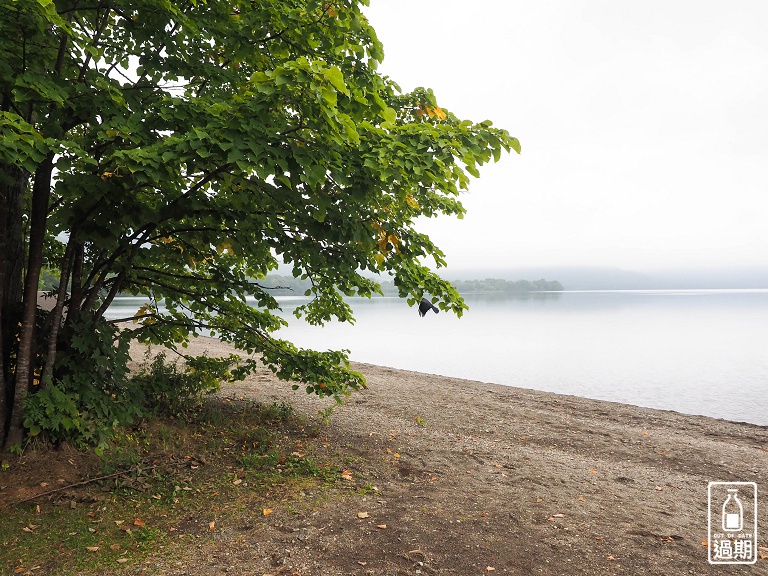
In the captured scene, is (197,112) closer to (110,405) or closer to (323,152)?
(323,152)

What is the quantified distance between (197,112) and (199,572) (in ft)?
12.0

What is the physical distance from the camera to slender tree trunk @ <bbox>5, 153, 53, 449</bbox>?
5008 mm

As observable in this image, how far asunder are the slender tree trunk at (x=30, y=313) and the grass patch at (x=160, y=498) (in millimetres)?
451

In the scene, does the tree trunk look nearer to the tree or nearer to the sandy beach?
the tree

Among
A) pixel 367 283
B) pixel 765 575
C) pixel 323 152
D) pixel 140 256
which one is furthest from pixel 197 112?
pixel 765 575

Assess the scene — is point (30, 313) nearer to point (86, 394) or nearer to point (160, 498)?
point (86, 394)

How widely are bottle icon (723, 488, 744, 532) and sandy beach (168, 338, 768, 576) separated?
8.4 inches

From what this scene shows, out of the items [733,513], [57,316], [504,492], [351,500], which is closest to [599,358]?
[733,513]

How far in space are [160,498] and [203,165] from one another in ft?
10.9

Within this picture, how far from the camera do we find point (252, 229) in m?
5.15

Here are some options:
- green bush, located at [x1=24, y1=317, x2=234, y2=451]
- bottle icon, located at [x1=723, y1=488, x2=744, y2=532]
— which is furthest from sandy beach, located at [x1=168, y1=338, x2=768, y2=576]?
green bush, located at [x1=24, y1=317, x2=234, y2=451]

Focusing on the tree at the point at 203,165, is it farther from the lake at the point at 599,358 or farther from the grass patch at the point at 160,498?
the lake at the point at 599,358

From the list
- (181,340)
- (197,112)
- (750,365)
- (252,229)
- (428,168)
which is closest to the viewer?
(428,168)

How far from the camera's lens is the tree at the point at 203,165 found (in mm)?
3678
